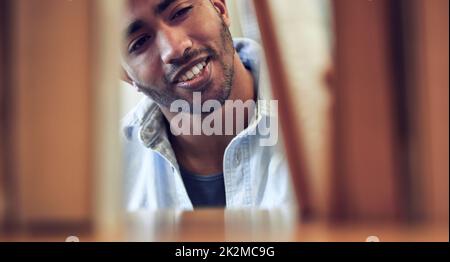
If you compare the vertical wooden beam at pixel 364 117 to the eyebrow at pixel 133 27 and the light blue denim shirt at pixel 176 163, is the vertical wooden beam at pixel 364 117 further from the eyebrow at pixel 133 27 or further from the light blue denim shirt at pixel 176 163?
the eyebrow at pixel 133 27

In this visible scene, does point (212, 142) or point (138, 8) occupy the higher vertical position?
point (138, 8)

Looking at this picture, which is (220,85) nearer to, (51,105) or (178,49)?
(178,49)

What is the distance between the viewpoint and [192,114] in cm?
133

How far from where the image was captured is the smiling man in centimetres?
131

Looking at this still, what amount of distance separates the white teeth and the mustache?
0.02 m

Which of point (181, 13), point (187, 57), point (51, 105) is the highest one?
point (181, 13)

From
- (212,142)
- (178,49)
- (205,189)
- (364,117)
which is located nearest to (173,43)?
(178,49)

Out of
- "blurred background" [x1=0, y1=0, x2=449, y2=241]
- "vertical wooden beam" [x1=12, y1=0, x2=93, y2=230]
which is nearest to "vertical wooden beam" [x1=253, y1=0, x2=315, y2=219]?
"blurred background" [x1=0, y1=0, x2=449, y2=241]

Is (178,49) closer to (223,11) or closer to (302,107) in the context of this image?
(223,11)

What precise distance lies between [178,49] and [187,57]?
0.03 m

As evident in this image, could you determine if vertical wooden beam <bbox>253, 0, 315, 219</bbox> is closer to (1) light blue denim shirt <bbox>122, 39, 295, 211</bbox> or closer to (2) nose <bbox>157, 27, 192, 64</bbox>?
(1) light blue denim shirt <bbox>122, 39, 295, 211</bbox>

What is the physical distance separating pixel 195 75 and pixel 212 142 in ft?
0.60

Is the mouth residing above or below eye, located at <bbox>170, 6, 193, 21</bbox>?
below

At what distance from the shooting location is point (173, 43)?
4.28 feet
